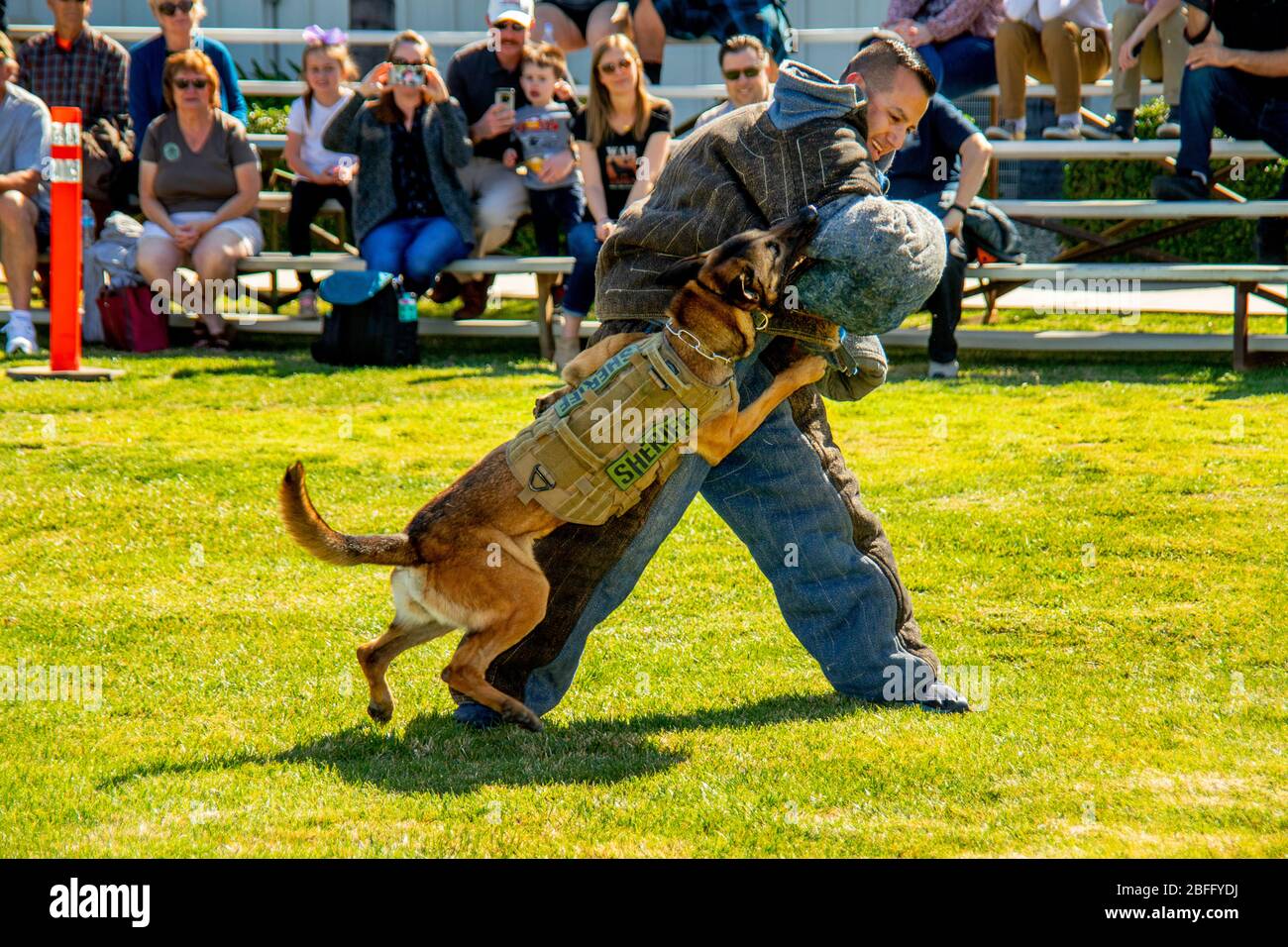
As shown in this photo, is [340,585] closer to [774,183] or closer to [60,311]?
[774,183]

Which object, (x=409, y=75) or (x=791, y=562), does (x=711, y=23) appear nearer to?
(x=409, y=75)

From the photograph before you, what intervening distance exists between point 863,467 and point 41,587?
3.74 m

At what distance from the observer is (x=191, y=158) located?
10531 millimetres

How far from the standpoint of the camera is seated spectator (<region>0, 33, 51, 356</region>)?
1036 cm

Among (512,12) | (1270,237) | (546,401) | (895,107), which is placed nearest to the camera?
(895,107)

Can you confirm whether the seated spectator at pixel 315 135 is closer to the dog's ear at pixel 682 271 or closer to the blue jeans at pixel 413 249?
the blue jeans at pixel 413 249

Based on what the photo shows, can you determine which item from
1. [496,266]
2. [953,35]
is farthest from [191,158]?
[953,35]

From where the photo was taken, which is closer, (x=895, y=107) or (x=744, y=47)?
(x=895, y=107)

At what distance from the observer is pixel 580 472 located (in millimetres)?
4094

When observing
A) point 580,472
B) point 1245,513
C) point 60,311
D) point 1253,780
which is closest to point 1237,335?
point 1245,513

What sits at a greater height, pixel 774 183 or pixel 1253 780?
pixel 774 183

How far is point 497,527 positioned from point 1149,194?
11114 mm

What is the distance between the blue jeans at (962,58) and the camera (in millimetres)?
10539

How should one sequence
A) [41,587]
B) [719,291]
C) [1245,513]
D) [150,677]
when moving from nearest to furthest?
[719,291] → [150,677] → [41,587] → [1245,513]
